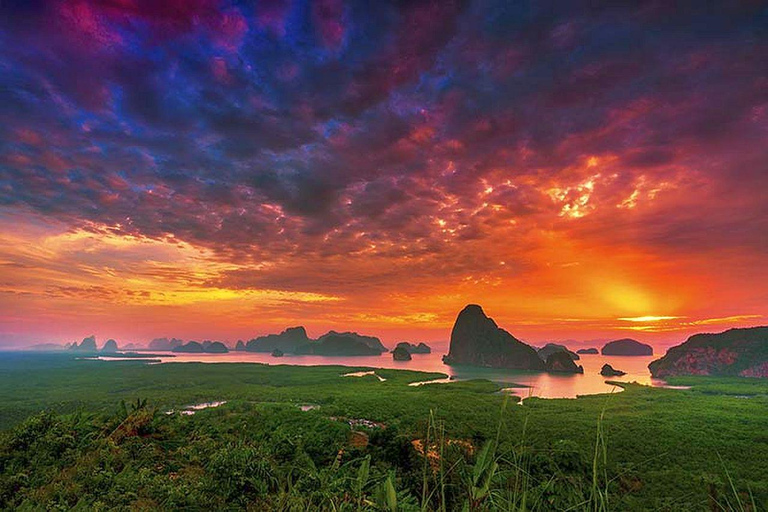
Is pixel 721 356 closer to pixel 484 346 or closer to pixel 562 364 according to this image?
pixel 562 364

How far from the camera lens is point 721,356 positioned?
80.6 metres

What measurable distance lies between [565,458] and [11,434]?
15744 millimetres

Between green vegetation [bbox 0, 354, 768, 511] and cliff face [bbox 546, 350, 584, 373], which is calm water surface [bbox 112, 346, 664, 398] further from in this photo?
cliff face [bbox 546, 350, 584, 373]

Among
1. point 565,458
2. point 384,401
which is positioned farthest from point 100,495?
point 384,401

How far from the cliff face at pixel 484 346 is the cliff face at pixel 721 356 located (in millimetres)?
29878

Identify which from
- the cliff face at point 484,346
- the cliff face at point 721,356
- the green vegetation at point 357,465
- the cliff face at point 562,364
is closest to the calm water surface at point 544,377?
the green vegetation at point 357,465

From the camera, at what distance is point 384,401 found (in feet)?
109

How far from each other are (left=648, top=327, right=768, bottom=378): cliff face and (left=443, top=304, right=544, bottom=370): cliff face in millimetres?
29878

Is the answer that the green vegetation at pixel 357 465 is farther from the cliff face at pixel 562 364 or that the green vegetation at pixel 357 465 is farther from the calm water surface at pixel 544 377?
the cliff face at pixel 562 364

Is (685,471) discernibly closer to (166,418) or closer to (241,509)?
(241,509)

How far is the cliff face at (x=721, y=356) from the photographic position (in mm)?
75631

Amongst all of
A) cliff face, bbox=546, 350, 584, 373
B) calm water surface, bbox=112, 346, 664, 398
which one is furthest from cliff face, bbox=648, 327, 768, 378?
cliff face, bbox=546, 350, 584, 373

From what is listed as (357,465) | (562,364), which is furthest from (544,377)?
(357,465)

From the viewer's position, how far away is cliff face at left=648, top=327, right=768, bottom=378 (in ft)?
248
